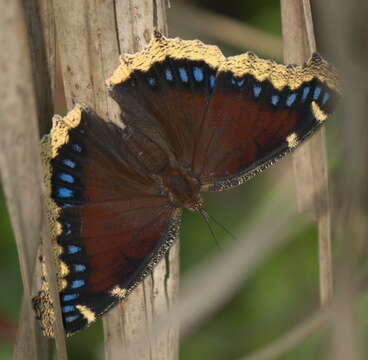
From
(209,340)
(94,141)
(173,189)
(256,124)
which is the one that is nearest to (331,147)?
(256,124)

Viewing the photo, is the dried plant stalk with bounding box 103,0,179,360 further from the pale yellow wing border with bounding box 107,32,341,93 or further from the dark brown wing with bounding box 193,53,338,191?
the dark brown wing with bounding box 193,53,338,191

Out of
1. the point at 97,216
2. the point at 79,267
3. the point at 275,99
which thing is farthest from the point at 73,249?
the point at 275,99

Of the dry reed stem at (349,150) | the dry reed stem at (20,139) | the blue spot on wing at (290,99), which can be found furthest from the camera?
the blue spot on wing at (290,99)

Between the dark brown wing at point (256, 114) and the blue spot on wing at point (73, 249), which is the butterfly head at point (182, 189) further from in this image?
the blue spot on wing at point (73, 249)

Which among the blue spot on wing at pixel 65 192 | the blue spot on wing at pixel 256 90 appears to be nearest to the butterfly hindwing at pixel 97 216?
the blue spot on wing at pixel 65 192

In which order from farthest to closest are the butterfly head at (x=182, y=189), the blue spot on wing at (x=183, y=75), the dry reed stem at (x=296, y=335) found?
the butterfly head at (x=182, y=189) → the blue spot on wing at (x=183, y=75) → the dry reed stem at (x=296, y=335)

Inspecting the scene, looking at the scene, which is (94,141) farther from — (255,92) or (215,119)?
(255,92)

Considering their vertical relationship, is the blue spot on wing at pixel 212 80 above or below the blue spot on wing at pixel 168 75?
below
